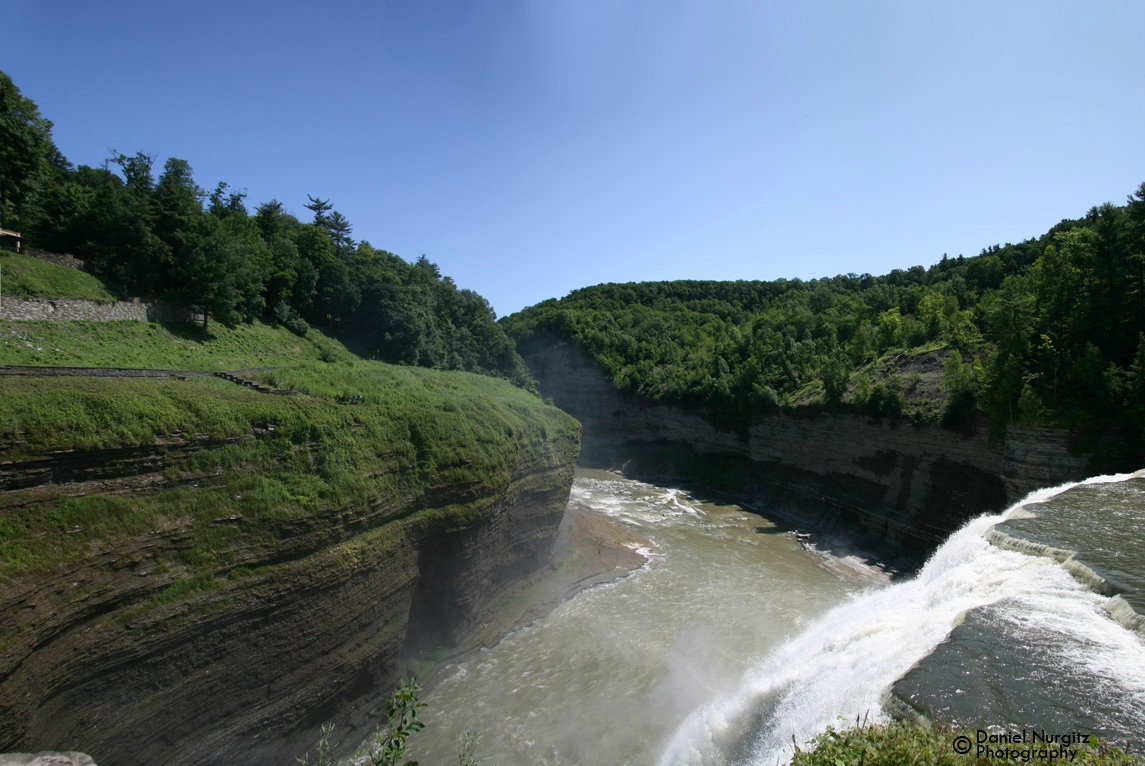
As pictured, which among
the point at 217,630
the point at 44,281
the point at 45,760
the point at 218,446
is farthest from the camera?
the point at 44,281

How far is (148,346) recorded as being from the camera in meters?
24.7

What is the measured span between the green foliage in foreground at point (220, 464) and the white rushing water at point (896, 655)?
10501 millimetres

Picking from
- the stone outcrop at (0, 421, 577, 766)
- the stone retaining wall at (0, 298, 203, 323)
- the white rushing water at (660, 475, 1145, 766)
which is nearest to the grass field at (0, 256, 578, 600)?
the stone outcrop at (0, 421, 577, 766)

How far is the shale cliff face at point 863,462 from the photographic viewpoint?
24406mm

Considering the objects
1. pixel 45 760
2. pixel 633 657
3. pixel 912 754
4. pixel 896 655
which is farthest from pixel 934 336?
pixel 45 760

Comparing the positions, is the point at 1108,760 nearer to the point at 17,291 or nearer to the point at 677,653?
the point at 677,653

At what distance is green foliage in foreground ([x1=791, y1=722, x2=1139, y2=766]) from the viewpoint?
5.81 m

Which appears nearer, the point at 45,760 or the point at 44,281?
the point at 45,760

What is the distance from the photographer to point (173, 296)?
2850cm

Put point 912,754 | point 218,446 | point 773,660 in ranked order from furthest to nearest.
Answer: point 773,660
point 218,446
point 912,754

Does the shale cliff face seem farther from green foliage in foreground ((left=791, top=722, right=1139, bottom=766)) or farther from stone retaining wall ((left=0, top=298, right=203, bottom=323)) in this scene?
stone retaining wall ((left=0, top=298, right=203, bottom=323))

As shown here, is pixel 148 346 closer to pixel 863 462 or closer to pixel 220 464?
pixel 220 464

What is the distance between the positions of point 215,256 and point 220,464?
2080 cm

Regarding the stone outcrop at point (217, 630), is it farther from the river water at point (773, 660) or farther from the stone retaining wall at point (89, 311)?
the stone retaining wall at point (89, 311)
